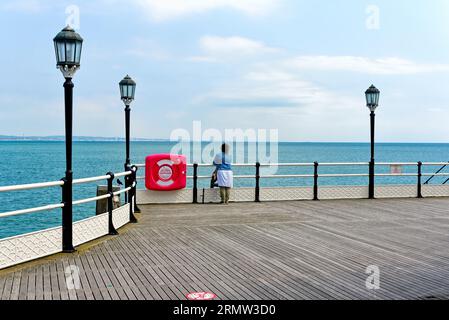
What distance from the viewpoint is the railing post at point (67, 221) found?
788cm

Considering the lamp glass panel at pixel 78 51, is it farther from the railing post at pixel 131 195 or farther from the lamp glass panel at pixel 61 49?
the railing post at pixel 131 195

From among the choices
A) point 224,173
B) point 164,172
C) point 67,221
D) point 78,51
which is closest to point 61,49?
point 78,51

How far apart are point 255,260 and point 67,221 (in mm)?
2756

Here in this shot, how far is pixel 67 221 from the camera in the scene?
7914 mm

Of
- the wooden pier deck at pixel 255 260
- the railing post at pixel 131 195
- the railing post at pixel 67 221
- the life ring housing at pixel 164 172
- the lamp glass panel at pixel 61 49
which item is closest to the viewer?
the wooden pier deck at pixel 255 260

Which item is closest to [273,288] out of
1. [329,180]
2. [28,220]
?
[28,220]

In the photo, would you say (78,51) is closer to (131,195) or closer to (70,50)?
(70,50)

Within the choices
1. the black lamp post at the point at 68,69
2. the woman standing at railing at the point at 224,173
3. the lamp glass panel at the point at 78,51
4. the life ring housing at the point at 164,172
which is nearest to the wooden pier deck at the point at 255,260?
the black lamp post at the point at 68,69

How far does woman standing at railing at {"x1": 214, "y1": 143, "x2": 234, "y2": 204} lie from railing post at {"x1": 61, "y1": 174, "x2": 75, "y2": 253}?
21.7 ft

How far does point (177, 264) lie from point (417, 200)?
1041 cm

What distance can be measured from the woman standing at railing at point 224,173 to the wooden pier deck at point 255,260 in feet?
6.43
